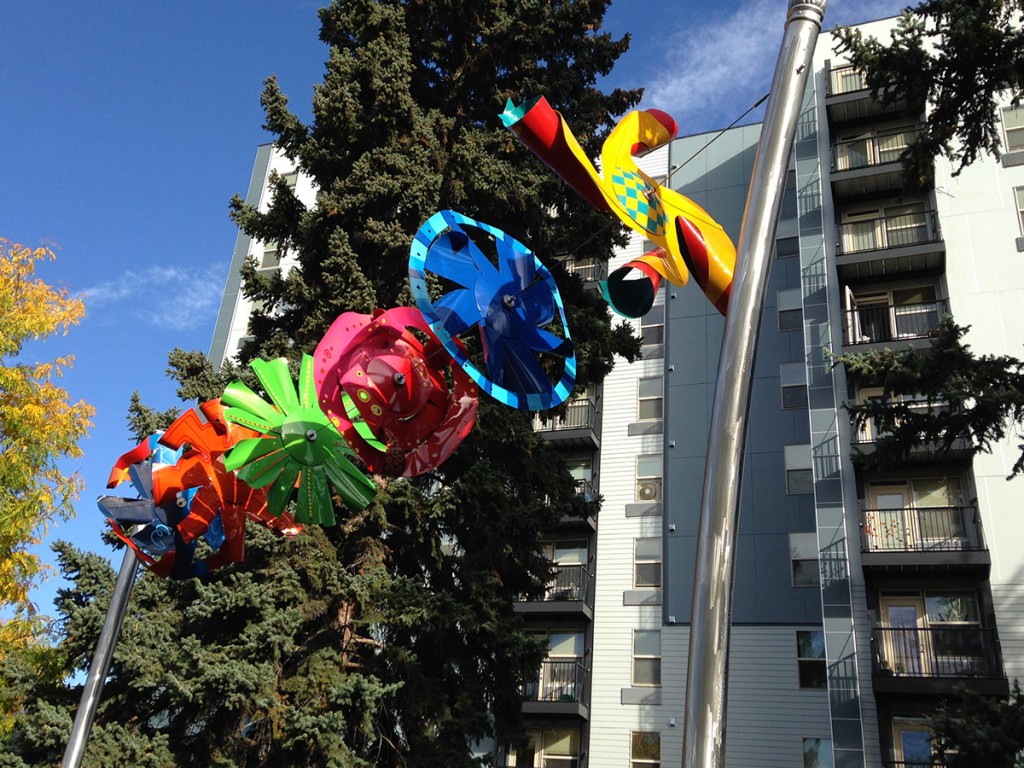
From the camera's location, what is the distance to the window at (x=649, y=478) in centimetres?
2308

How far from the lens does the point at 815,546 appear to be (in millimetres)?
20578

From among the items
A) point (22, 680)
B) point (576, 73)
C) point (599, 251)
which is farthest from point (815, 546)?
point (22, 680)

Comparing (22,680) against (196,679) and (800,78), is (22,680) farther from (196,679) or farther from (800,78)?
(800,78)

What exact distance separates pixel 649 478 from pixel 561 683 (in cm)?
577

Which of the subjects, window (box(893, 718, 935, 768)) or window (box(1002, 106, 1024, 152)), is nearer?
window (box(893, 718, 935, 768))

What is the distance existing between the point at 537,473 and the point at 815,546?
1153cm

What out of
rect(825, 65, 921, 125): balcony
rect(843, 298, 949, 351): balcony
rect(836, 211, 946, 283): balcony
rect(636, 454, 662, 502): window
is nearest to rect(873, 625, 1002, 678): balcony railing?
rect(843, 298, 949, 351): balcony

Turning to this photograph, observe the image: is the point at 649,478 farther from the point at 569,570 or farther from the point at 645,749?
the point at 645,749

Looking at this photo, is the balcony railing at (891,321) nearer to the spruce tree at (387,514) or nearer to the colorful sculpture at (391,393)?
the spruce tree at (387,514)

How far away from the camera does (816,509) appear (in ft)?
60.2

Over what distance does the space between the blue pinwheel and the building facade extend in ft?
42.6

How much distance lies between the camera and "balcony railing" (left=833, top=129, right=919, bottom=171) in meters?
22.5

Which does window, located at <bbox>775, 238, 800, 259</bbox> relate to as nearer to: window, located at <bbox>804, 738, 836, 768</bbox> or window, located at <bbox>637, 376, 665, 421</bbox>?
window, located at <bbox>637, 376, 665, 421</bbox>

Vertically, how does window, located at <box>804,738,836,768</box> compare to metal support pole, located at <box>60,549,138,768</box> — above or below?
above
